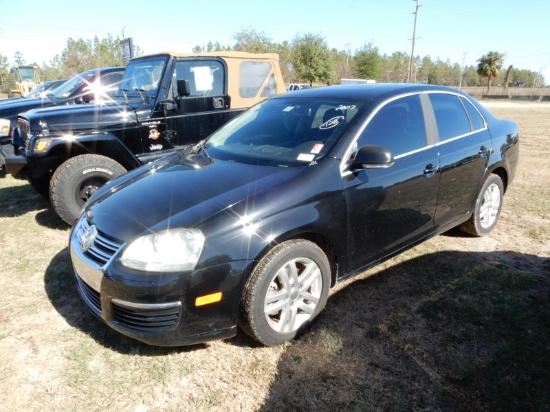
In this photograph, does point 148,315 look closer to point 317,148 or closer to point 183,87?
point 317,148

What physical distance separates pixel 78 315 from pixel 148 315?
111 cm

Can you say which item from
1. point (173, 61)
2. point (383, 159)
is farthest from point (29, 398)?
point (173, 61)

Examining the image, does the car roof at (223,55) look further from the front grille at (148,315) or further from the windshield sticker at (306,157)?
the front grille at (148,315)

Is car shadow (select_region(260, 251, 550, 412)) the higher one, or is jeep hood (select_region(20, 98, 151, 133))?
jeep hood (select_region(20, 98, 151, 133))

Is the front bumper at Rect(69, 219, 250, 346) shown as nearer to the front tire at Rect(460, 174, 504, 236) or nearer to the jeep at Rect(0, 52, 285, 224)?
the jeep at Rect(0, 52, 285, 224)

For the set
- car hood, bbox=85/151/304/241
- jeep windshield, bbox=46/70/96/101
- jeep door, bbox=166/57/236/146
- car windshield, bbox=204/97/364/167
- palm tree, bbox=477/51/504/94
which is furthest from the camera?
palm tree, bbox=477/51/504/94

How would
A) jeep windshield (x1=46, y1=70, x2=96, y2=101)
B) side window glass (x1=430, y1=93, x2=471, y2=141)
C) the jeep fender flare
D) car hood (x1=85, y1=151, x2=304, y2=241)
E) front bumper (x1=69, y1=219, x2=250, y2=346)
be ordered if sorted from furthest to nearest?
1. jeep windshield (x1=46, y1=70, x2=96, y2=101)
2. the jeep fender flare
3. side window glass (x1=430, y1=93, x2=471, y2=141)
4. car hood (x1=85, y1=151, x2=304, y2=241)
5. front bumper (x1=69, y1=219, x2=250, y2=346)

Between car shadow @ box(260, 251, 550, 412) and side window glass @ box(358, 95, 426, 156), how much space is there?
1.19 m

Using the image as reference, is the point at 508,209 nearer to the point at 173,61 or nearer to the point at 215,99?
the point at 215,99

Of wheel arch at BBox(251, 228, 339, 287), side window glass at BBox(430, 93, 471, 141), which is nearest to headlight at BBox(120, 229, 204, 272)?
wheel arch at BBox(251, 228, 339, 287)

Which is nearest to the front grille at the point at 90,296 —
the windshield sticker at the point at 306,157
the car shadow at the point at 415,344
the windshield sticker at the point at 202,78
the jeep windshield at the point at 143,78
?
the car shadow at the point at 415,344

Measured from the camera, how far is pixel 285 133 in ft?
10.4

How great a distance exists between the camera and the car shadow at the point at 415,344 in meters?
2.15

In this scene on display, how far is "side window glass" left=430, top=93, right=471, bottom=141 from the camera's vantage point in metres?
3.50
